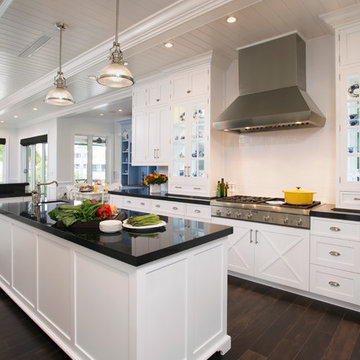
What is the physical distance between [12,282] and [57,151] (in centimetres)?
587

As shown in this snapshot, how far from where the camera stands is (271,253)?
10.1 feet

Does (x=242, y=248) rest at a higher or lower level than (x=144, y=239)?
lower

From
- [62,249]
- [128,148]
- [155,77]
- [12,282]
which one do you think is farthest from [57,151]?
[62,249]

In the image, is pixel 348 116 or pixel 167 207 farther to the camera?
pixel 167 207

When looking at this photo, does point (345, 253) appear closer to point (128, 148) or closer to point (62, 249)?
point (62, 249)

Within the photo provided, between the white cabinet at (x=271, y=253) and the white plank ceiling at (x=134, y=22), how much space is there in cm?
217

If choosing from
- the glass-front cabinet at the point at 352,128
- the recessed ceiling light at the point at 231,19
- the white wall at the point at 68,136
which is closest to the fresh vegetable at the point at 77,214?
the recessed ceiling light at the point at 231,19

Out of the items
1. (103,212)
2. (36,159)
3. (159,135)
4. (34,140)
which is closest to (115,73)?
(103,212)

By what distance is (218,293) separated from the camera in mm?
1967

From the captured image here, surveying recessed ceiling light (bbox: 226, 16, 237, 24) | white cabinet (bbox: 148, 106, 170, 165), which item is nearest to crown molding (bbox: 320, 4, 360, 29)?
recessed ceiling light (bbox: 226, 16, 237, 24)

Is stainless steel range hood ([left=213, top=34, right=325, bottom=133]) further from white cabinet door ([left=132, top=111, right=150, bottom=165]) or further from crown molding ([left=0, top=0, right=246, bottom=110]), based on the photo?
white cabinet door ([left=132, top=111, right=150, bottom=165])

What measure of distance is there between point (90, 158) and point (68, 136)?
0.89 meters

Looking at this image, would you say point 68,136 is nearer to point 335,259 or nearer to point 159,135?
point 159,135

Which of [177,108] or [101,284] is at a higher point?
[177,108]
